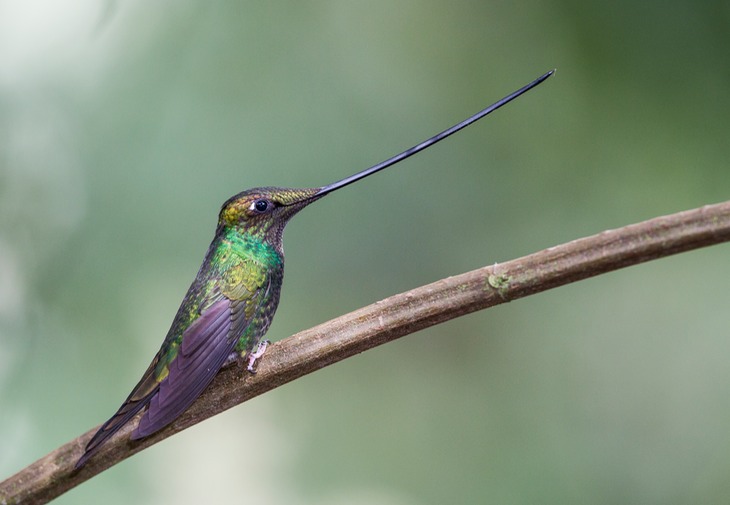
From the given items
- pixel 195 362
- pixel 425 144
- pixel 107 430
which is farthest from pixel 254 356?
pixel 425 144

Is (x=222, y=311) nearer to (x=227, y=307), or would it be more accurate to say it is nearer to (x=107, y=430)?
(x=227, y=307)

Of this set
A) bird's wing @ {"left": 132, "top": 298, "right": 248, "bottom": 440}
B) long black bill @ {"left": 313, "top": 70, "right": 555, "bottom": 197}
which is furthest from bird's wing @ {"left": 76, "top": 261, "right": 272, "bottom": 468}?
long black bill @ {"left": 313, "top": 70, "right": 555, "bottom": 197}

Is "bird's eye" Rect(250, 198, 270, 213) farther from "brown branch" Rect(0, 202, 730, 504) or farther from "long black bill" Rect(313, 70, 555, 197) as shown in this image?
"brown branch" Rect(0, 202, 730, 504)

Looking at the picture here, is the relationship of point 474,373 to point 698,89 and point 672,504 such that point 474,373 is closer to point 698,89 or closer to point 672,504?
point 672,504

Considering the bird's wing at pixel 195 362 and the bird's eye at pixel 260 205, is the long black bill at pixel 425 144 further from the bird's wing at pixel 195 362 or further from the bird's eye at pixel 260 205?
the bird's wing at pixel 195 362

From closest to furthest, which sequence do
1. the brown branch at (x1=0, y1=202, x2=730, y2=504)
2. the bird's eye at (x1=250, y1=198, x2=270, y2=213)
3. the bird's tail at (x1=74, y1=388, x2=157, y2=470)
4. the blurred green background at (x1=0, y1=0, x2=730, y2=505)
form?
the brown branch at (x1=0, y1=202, x2=730, y2=504)
the bird's tail at (x1=74, y1=388, x2=157, y2=470)
the bird's eye at (x1=250, y1=198, x2=270, y2=213)
the blurred green background at (x1=0, y1=0, x2=730, y2=505)

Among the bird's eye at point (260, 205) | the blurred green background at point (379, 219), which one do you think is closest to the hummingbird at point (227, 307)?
the bird's eye at point (260, 205)

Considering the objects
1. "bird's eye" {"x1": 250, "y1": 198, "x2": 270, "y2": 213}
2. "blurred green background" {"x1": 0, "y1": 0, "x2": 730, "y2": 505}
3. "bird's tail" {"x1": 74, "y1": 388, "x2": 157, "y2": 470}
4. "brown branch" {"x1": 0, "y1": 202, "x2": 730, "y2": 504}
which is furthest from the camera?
"blurred green background" {"x1": 0, "y1": 0, "x2": 730, "y2": 505}
